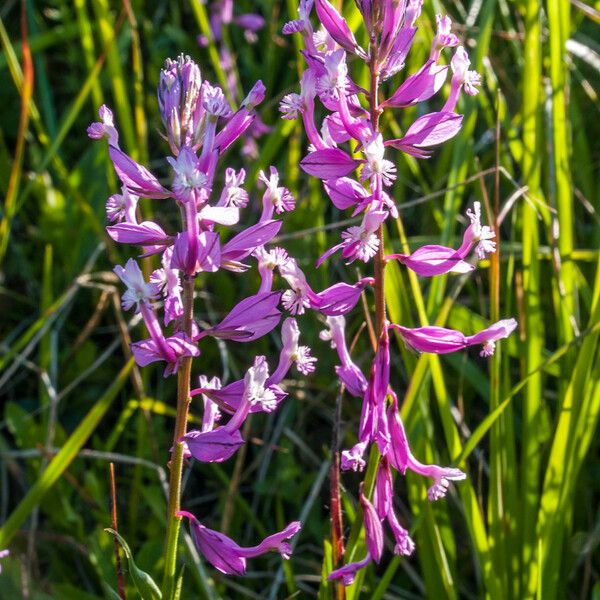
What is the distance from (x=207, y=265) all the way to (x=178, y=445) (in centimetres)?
26

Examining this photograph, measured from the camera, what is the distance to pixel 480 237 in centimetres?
142

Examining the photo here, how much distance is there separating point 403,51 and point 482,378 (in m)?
1.25

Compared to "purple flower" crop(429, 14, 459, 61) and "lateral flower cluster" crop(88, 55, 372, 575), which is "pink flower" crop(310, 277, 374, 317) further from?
"purple flower" crop(429, 14, 459, 61)

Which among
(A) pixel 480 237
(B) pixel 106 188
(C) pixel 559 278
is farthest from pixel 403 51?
(B) pixel 106 188

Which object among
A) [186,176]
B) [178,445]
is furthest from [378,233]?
[178,445]

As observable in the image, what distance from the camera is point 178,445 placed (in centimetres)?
133

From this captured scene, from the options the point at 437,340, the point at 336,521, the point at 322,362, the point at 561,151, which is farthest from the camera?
the point at 322,362

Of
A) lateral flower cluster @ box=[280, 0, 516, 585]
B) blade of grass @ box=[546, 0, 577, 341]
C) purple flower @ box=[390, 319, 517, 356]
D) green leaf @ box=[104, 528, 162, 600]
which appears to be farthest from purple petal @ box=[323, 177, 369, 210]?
blade of grass @ box=[546, 0, 577, 341]

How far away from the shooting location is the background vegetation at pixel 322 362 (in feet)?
6.39

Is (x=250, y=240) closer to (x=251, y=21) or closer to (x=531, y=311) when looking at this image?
(x=531, y=311)

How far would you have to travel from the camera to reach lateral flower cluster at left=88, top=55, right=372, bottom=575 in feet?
4.17

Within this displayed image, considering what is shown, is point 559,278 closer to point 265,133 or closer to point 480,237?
point 480,237

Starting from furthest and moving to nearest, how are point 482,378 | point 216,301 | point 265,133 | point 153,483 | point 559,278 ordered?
point 265,133
point 216,301
point 153,483
point 482,378
point 559,278

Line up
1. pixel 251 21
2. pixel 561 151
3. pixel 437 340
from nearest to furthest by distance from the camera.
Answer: pixel 437 340, pixel 561 151, pixel 251 21
